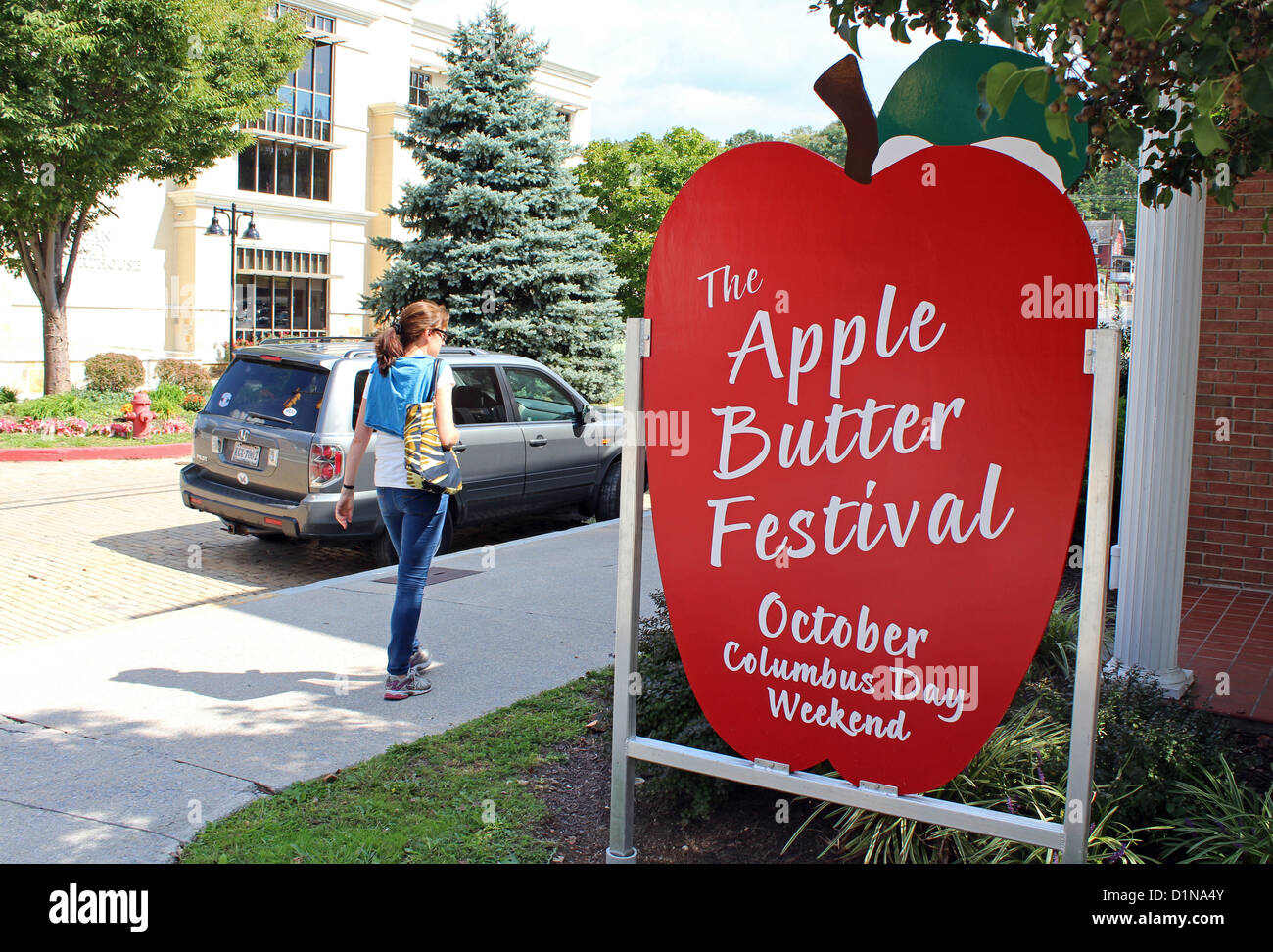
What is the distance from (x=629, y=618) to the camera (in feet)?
11.4

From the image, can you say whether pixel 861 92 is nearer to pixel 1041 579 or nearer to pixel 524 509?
pixel 1041 579

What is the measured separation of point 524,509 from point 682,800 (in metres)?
6.02

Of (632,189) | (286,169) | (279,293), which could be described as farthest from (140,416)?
(286,169)

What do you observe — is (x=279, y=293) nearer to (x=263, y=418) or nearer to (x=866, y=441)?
(x=263, y=418)


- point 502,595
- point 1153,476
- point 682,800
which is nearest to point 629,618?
point 682,800

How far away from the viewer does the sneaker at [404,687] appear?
5208 millimetres

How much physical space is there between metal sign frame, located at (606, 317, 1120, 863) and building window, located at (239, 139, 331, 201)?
35.9 m

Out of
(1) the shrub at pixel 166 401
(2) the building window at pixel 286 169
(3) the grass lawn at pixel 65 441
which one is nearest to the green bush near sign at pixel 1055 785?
(3) the grass lawn at pixel 65 441

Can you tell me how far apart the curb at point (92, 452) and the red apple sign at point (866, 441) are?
13.3m

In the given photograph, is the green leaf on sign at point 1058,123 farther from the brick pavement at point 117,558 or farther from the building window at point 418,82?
the building window at point 418,82

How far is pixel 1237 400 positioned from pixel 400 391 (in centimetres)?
567

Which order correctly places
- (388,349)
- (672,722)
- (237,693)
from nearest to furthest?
(672,722), (237,693), (388,349)

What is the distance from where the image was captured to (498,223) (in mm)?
19297

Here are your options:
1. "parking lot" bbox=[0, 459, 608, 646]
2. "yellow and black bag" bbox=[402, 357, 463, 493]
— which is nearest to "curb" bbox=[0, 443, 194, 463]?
"parking lot" bbox=[0, 459, 608, 646]
